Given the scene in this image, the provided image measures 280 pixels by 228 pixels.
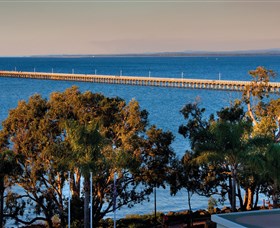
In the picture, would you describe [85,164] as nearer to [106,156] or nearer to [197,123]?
[106,156]

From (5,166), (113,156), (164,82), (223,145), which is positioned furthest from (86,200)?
(164,82)

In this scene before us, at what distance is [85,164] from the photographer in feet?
90.8

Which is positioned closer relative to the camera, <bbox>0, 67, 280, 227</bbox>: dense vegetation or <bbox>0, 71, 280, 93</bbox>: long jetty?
<bbox>0, 67, 280, 227</bbox>: dense vegetation

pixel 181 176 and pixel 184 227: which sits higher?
pixel 181 176

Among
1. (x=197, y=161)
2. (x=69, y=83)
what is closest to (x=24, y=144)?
(x=197, y=161)

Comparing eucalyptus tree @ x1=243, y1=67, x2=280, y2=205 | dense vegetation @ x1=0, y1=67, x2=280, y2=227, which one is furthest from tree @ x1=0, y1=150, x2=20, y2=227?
eucalyptus tree @ x1=243, y1=67, x2=280, y2=205

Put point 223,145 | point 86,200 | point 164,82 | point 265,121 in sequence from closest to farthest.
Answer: point 86,200 → point 223,145 → point 265,121 → point 164,82

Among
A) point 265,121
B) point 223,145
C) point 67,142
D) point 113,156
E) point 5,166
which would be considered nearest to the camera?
point 113,156

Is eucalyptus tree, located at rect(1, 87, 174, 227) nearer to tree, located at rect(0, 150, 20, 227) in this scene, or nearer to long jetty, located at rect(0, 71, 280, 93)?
tree, located at rect(0, 150, 20, 227)

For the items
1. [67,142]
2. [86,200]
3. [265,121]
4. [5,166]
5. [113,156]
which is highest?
[265,121]

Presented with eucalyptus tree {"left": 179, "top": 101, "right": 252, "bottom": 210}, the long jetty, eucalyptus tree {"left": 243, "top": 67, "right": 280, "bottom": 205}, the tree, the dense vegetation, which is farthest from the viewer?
the long jetty

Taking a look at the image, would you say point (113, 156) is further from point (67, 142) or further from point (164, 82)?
point (164, 82)

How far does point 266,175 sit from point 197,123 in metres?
6.43

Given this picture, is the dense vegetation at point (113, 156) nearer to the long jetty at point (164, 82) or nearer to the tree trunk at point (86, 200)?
the tree trunk at point (86, 200)
